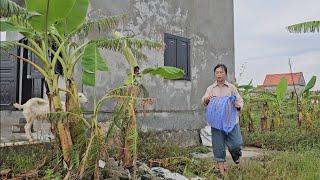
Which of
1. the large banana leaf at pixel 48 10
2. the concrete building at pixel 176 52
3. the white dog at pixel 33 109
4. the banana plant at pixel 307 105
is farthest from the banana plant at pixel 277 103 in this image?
the large banana leaf at pixel 48 10

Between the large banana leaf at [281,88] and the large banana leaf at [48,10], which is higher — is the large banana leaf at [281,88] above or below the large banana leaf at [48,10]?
below

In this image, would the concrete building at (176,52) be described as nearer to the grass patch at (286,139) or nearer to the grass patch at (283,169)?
the grass patch at (286,139)

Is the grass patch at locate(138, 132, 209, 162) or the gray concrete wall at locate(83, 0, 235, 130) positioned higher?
the gray concrete wall at locate(83, 0, 235, 130)

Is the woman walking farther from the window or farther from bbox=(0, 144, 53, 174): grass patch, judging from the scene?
the window

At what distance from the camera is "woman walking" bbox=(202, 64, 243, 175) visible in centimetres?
567

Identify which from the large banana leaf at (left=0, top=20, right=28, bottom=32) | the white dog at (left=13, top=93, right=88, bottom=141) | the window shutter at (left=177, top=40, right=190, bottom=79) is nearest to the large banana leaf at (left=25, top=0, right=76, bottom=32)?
the large banana leaf at (left=0, top=20, right=28, bottom=32)

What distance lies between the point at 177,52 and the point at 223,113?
177 inches

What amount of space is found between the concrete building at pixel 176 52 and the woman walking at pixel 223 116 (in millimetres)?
2961

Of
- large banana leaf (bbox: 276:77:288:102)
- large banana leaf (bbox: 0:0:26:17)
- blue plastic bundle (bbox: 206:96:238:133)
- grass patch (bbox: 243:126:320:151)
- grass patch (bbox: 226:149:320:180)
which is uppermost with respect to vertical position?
large banana leaf (bbox: 0:0:26:17)

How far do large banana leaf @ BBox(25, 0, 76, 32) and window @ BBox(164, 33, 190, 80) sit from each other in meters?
5.26

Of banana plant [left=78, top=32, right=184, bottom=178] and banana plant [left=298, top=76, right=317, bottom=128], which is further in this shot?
banana plant [left=298, top=76, right=317, bottom=128]

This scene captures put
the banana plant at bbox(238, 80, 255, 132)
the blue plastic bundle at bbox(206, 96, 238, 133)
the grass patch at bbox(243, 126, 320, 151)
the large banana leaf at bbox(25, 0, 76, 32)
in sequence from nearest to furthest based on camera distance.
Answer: the large banana leaf at bbox(25, 0, 76, 32), the blue plastic bundle at bbox(206, 96, 238, 133), the grass patch at bbox(243, 126, 320, 151), the banana plant at bbox(238, 80, 255, 132)

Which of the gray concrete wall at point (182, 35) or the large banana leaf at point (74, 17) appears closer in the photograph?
the large banana leaf at point (74, 17)

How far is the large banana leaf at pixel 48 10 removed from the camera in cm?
434
